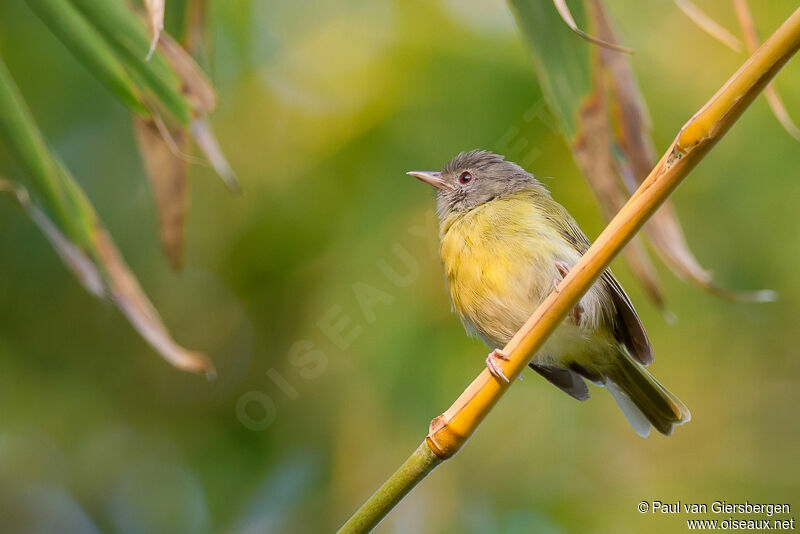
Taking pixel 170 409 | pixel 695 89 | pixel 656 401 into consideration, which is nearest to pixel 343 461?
pixel 170 409

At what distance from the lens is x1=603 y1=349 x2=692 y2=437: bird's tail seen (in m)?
2.80

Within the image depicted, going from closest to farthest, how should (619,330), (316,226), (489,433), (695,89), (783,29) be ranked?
(783,29) < (619,330) < (695,89) < (316,226) < (489,433)

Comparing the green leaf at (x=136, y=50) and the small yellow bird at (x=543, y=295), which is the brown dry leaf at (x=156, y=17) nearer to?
the green leaf at (x=136, y=50)

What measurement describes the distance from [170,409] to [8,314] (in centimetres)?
118

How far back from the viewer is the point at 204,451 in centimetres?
533

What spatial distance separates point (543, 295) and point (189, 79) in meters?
1.30

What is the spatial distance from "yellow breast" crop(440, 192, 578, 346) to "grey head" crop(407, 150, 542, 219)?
18cm

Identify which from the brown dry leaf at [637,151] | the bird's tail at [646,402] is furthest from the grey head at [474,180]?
the brown dry leaf at [637,151]

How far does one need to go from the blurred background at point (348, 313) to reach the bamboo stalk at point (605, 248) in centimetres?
285

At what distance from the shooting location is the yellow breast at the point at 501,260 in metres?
2.68

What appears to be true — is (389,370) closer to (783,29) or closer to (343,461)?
(343,461)

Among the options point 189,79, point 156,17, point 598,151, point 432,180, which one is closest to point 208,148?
point 189,79

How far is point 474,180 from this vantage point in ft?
10.5

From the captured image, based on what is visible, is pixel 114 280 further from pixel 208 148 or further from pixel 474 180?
pixel 474 180
